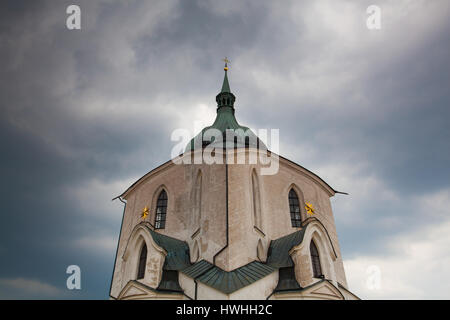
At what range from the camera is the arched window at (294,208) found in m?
18.3

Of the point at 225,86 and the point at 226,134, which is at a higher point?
the point at 225,86

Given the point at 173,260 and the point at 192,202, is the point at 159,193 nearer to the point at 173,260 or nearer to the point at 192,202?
the point at 192,202

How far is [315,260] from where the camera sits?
15.1 m

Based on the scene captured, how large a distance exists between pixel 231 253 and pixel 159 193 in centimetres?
756

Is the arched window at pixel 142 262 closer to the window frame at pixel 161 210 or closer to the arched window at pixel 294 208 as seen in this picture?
the window frame at pixel 161 210

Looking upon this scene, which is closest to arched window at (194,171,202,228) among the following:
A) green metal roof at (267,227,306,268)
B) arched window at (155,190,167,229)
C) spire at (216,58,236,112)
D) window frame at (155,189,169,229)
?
window frame at (155,189,169,229)

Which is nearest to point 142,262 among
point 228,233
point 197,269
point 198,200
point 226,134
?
point 197,269

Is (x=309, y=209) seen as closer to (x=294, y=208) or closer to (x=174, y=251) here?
(x=294, y=208)

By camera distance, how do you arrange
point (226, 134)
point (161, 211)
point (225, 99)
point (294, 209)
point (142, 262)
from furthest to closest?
point (225, 99), point (226, 134), point (161, 211), point (294, 209), point (142, 262)

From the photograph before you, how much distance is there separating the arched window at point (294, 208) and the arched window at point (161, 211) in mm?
7670

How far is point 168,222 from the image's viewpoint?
18.4 m

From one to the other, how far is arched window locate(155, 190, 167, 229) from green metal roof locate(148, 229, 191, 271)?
2.17 m

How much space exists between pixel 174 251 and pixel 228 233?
10.4ft
